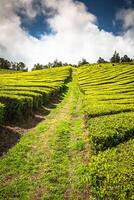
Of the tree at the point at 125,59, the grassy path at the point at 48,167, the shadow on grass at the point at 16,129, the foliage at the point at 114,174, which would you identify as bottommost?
the grassy path at the point at 48,167

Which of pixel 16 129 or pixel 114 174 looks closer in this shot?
pixel 114 174

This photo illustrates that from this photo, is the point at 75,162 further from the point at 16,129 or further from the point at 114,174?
the point at 16,129

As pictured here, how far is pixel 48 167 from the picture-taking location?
1352 cm

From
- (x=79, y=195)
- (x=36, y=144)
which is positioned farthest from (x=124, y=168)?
(x=36, y=144)

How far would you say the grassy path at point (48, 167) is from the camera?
1109 centimetres

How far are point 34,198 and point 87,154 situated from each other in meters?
4.90

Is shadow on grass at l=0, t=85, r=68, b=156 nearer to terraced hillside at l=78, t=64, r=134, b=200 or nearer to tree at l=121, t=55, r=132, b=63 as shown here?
terraced hillside at l=78, t=64, r=134, b=200

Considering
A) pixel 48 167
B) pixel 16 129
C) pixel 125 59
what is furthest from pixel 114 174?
pixel 125 59

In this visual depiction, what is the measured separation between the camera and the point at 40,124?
75.4 feet

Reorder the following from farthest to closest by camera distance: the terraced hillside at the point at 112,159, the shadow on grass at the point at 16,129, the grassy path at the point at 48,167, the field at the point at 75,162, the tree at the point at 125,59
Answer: the tree at the point at 125,59 < the shadow on grass at the point at 16,129 < the grassy path at the point at 48,167 < the field at the point at 75,162 < the terraced hillside at the point at 112,159

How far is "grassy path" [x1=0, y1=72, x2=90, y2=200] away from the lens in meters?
11.1

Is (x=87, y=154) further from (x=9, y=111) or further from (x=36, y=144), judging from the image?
(x=9, y=111)

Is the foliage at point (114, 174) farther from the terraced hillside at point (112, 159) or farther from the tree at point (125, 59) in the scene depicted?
the tree at point (125, 59)

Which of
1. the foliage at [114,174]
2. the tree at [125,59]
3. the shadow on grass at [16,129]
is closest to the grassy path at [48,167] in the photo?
the shadow on grass at [16,129]
